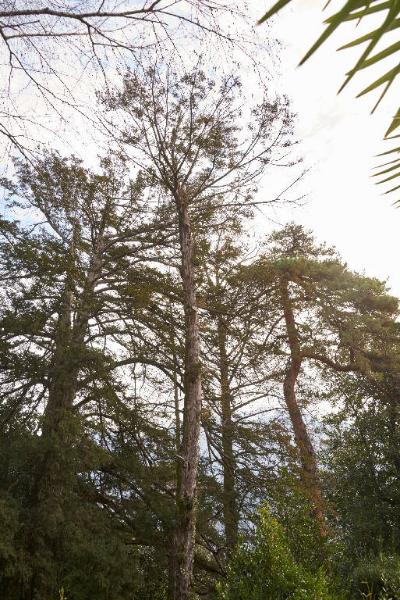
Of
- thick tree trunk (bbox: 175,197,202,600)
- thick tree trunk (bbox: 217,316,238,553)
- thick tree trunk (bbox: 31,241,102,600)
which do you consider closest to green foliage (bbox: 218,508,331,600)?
thick tree trunk (bbox: 175,197,202,600)

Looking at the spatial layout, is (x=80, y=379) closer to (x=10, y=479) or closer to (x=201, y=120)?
(x=10, y=479)

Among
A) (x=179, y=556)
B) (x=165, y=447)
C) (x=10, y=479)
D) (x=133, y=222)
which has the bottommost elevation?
(x=179, y=556)

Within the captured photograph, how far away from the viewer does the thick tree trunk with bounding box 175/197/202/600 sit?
5410mm

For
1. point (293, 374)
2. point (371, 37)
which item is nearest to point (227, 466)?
point (293, 374)

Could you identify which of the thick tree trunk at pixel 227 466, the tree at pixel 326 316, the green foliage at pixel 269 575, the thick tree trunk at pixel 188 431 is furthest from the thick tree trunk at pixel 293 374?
the green foliage at pixel 269 575

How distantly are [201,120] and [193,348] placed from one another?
4.58 m

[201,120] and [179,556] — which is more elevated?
[201,120]

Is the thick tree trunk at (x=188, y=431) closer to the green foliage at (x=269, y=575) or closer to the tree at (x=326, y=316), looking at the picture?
the green foliage at (x=269, y=575)

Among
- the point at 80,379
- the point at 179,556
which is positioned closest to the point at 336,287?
the point at 80,379

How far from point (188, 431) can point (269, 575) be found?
261 cm

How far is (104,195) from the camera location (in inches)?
379

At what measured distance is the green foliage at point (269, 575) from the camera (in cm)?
361

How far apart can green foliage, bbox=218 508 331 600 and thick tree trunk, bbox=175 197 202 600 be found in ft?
4.38

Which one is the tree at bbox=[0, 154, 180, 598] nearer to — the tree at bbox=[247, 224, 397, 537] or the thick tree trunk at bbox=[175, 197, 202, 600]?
the thick tree trunk at bbox=[175, 197, 202, 600]
